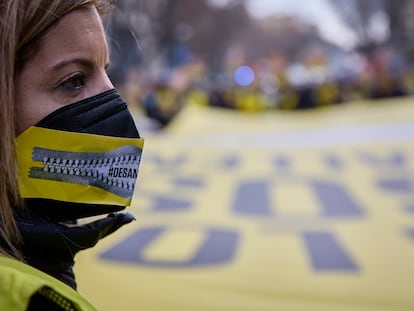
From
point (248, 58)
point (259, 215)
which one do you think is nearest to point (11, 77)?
point (259, 215)

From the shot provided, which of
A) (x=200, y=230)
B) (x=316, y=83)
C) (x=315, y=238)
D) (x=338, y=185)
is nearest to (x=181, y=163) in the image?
(x=338, y=185)

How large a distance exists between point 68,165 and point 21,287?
1.07 ft

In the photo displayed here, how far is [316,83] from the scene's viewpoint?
19.4 m

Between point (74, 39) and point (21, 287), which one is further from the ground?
point (74, 39)

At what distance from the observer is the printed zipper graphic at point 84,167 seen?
43.3 inches

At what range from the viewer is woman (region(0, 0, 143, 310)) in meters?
1.03

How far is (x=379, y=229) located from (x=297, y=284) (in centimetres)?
118

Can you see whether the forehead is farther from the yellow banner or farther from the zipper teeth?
the yellow banner

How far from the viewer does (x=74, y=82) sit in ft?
3.74

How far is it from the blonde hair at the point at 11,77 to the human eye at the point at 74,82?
0.09 m

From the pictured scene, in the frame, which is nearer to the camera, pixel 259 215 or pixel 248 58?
pixel 259 215

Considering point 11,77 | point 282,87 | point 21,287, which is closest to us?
→ point 21,287

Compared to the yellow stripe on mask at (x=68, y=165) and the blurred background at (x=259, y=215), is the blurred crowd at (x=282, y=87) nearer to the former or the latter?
the blurred background at (x=259, y=215)

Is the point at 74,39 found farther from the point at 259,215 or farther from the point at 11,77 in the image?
the point at 259,215
